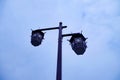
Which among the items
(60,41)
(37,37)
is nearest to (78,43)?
(60,41)

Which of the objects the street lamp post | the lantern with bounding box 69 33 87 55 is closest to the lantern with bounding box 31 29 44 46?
the street lamp post

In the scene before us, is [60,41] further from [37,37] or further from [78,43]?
[37,37]

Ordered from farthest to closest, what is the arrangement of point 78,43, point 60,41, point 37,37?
point 37,37, point 78,43, point 60,41

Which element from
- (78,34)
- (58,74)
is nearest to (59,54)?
(58,74)

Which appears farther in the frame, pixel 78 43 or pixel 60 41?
pixel 78 43

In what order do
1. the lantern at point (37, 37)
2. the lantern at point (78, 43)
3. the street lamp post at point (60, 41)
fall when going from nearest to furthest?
the street lamp post at point (60, 41) < the lantern at point (78, 43) < the lantern at point (37, 37)

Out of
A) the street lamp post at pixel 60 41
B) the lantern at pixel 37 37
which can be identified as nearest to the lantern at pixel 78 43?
the street lamp post at pixel 60 41

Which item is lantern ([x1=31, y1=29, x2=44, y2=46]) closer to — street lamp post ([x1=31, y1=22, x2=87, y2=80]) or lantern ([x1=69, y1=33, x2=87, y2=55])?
street lamp post ([x1=31, y1=22, x2=87, y2=80])

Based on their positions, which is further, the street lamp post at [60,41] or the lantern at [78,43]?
the lantern at [78,43]

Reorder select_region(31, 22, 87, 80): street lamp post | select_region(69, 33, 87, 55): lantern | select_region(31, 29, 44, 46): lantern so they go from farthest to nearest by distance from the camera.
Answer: select_region(31, 29, 44, 46): lantern → select_region(69, 33, 87, 55): lantern → select_region(31, 22, 87, 80): street lamp post

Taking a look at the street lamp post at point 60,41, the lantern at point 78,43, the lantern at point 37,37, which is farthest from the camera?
the lantern at point 37,37

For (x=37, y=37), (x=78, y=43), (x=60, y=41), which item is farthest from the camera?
(x=37, y=37)

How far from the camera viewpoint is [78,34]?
9.52m

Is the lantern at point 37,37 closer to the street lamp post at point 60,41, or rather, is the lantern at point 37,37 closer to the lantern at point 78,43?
the street lamp post at point 60,41
